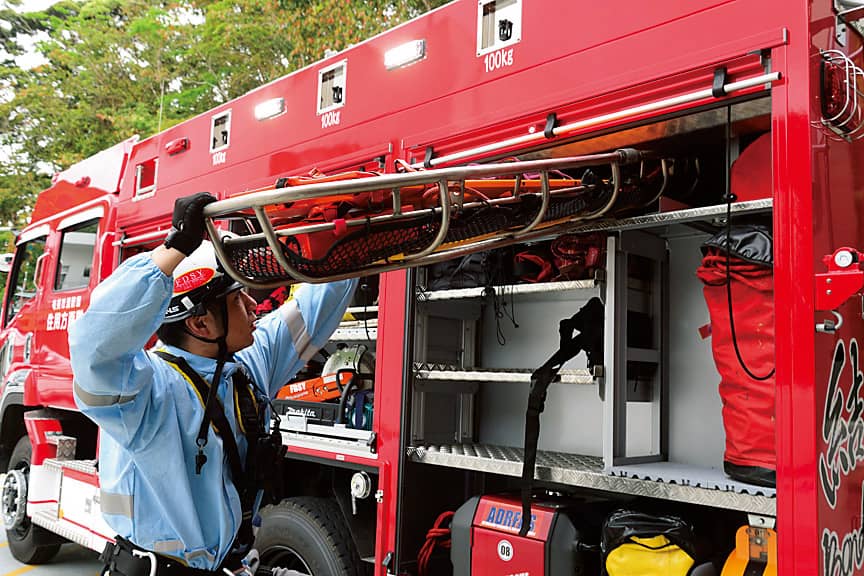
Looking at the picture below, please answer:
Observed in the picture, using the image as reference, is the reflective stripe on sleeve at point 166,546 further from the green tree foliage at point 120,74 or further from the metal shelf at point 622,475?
the green tree foliage at point 120,74

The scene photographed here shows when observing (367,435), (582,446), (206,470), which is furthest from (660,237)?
(206,470)

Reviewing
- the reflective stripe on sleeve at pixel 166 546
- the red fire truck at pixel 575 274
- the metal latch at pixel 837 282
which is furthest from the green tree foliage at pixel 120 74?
the metal latch at pixel 837 282

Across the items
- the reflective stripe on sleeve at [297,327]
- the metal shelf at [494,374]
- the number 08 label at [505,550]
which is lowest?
the number 08 label at [505,550]

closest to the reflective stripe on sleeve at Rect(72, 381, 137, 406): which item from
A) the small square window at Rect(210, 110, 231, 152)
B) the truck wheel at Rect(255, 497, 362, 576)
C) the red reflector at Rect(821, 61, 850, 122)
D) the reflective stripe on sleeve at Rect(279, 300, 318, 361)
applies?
the reflective stripe on sleeve at Rect(279, 300, 318, 361)

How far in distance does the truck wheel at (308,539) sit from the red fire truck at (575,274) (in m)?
0.02

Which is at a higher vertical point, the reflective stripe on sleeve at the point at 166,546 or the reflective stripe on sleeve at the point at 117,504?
the reflective stripe on sleeve at the point at 117,504

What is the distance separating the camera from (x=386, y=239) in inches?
101

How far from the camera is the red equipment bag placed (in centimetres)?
243

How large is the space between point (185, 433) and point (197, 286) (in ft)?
1.67

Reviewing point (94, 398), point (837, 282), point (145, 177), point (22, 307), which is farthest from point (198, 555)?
point (22, 307)

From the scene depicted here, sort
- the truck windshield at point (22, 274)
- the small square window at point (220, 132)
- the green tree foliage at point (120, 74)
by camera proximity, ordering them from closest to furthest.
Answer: the small square window at point (220, 132), the truck windshield at point (22, 274), the green tree foliage at point (120, 74)

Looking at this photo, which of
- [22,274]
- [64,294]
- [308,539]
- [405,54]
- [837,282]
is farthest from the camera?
[22,274]

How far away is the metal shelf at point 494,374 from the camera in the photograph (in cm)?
290

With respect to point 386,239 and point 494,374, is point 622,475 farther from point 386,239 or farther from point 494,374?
point 386,239
